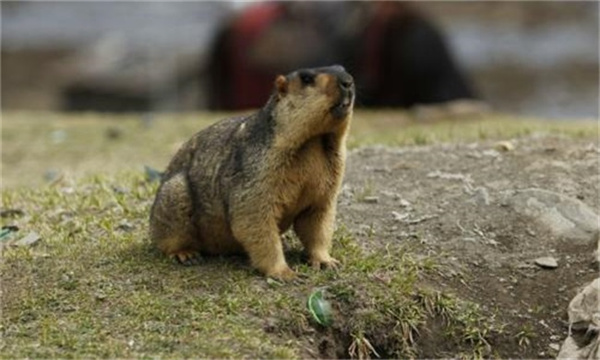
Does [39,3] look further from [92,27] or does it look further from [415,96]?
[415,96]

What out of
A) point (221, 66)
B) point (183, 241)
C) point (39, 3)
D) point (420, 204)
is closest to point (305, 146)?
point (183, 241)

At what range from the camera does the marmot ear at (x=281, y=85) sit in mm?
6895

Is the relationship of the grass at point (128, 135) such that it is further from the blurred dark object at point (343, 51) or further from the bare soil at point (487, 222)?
the blurred dark object at point (343, 51)

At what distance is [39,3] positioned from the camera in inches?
1551

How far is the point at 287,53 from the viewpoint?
808 inches

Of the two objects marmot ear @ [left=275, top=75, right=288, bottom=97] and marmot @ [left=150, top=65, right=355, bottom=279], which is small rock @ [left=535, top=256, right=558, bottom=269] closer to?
marmot @ [left=150, top=65, right=355, bottom=279]

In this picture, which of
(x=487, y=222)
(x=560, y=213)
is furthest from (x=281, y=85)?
(x=560, y=213)

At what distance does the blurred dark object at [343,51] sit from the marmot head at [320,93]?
11.7 metres

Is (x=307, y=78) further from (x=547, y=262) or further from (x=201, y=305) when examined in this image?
(x=547, y=262)

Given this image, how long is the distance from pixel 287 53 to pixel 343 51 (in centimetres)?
99

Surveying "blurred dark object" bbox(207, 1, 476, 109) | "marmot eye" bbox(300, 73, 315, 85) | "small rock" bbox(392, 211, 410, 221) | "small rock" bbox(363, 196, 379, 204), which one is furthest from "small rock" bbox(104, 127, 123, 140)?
"marmot eye" bbox(300, 73, 315, 85)

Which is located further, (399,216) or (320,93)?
(399,216)

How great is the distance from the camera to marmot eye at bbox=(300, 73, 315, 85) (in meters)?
6.73

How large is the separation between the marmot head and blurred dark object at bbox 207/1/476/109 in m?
11.7
